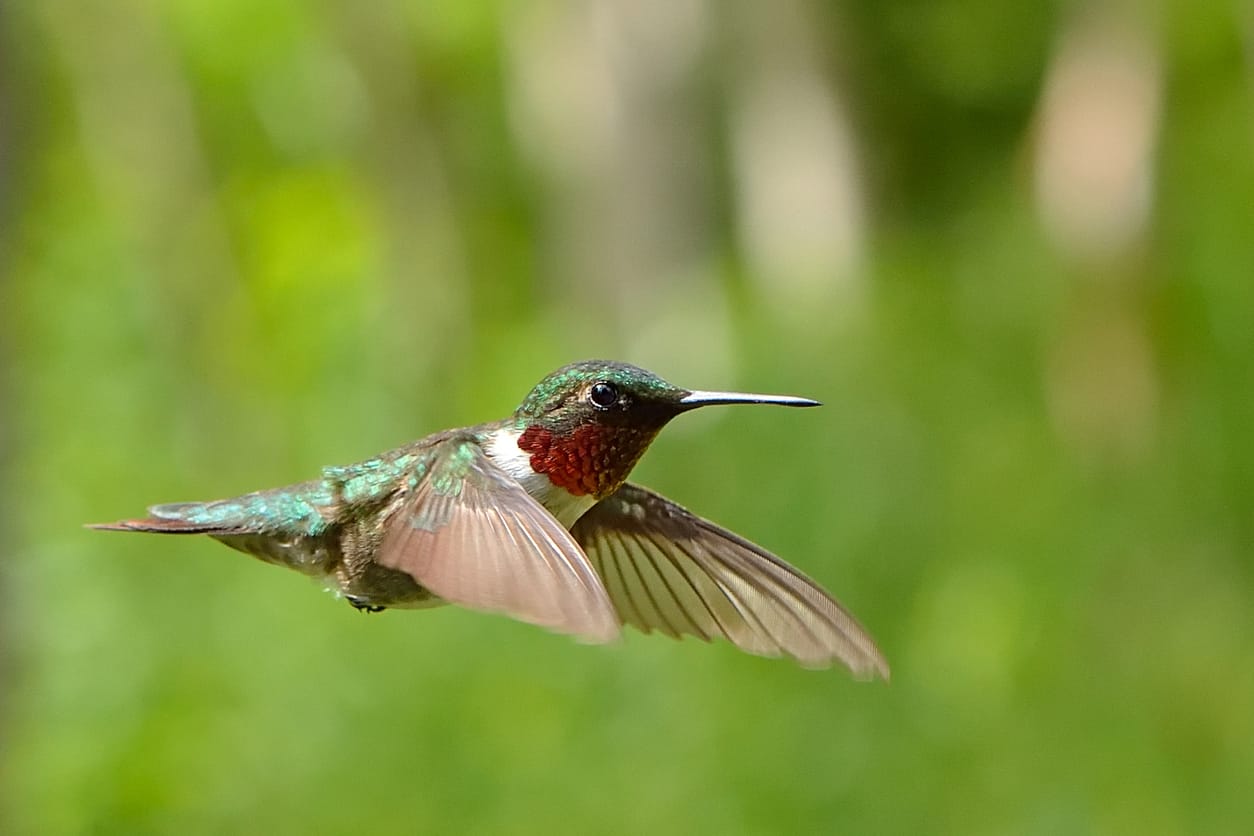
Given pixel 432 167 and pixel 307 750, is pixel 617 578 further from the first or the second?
pixel 432 167

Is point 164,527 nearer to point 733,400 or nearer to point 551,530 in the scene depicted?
point 551,530

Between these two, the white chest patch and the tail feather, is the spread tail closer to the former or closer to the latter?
the tail feather

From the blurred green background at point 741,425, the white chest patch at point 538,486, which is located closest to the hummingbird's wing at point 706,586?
the white chest patch at point 538,486

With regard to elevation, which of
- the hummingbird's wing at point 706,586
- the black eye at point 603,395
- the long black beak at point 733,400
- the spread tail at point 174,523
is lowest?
the hummingbird's wing at point 706,586

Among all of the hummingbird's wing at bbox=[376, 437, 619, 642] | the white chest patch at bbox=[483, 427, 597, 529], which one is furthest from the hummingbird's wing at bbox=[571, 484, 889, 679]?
the hummingbird's wing at bbox=[376, 437, 619, 642]

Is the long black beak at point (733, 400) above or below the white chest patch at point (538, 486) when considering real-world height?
above

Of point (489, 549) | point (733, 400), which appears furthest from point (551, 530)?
point (733, 400)

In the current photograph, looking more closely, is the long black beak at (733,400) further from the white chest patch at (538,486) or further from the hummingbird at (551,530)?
the white chest patch at (538,486)
